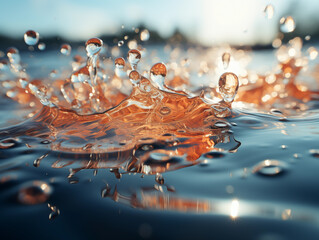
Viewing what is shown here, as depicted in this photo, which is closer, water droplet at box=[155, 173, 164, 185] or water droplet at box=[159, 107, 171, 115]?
water droplet at box=[155, 173, 164, 185]

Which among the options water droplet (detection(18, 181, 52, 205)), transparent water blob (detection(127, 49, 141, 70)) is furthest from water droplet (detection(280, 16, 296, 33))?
water droplet (detection(18, 181, 52, 205))

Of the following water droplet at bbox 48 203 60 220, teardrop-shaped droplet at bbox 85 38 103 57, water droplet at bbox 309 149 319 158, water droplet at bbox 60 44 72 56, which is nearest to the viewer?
water droplet at bbox 48 203 60 220

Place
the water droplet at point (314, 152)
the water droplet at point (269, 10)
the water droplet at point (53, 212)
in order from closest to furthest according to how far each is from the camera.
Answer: the water droplet at point (53, 212)
the water droplet at point (314, 152)
the water droplet at point (269, 10)

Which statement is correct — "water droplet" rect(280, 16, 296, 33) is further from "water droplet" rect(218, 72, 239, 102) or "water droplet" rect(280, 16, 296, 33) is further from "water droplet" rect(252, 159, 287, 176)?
"water droplet" rect(252, 159, 287, 176)

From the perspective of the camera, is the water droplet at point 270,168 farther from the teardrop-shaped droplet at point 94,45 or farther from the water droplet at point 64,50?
the water droplet at point 64,50

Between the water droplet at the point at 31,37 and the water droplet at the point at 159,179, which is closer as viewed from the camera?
the water droplet at the point at 159,179

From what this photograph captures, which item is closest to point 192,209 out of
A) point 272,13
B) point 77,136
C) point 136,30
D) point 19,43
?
point 77,136

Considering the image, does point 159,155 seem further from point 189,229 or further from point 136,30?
point 136,30

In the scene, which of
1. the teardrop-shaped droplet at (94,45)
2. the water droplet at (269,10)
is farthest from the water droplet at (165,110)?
the water droplet at (269,10)
